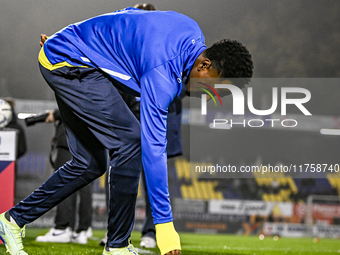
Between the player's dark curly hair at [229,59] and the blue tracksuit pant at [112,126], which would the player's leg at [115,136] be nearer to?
the blue tracksuit pant at [112,126]

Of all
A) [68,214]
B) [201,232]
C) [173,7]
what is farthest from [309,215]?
[68,214]

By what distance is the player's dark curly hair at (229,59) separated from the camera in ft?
4.99

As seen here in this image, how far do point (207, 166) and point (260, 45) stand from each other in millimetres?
5510

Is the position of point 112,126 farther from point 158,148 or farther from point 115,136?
point 158,148

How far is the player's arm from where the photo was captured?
1.40m

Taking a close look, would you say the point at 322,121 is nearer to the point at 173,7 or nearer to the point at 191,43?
the point at 173,7

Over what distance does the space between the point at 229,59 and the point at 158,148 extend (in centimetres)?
47

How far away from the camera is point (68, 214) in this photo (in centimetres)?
294

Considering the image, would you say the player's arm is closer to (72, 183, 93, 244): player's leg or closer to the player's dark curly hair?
the player's dark curly hair

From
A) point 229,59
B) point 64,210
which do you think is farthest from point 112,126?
point 64,210

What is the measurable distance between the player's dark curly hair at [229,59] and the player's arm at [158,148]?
23 centimetres

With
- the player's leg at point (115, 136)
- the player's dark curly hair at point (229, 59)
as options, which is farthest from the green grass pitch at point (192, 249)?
the player's dark curly hair at point (229, 59)

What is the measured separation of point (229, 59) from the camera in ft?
5.00

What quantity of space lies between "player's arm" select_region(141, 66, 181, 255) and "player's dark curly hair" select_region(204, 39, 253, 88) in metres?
0.23
